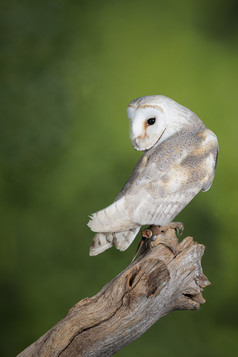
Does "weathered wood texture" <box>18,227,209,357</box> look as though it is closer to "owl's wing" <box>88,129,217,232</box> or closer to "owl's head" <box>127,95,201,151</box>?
"owl's wing" <box>88,129,217,232</box>

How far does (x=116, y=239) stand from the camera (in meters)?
1.87

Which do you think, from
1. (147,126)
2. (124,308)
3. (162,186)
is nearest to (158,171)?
(162,186)

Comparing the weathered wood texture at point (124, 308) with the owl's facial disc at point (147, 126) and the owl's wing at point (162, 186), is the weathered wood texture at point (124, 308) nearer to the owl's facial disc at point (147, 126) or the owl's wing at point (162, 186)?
the owl's wing at point (162, 186)

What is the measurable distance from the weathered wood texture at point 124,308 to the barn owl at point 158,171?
130 mm

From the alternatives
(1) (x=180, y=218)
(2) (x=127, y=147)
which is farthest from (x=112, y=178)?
(1) (x=180, y=218)

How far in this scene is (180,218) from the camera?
9.06ft

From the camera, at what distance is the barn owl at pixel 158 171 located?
1.80 m

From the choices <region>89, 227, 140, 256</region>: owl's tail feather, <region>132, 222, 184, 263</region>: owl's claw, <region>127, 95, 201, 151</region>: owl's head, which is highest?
<region>127, 95, 201, 151</region>: owl's head

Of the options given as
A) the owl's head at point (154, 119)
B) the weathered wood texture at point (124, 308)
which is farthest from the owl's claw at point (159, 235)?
the owl's head at point (154, 119)

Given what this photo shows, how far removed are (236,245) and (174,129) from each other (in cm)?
111

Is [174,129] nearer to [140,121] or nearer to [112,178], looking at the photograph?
[140,121]

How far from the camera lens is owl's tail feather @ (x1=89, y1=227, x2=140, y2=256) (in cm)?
186

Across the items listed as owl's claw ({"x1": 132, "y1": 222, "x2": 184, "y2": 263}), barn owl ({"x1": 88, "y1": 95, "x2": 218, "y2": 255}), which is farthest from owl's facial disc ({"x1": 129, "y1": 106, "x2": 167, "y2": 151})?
owl's claw ({"x1": 132, "y1": 222, "x2": 184, "y2": 263})

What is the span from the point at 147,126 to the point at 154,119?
4 cm
